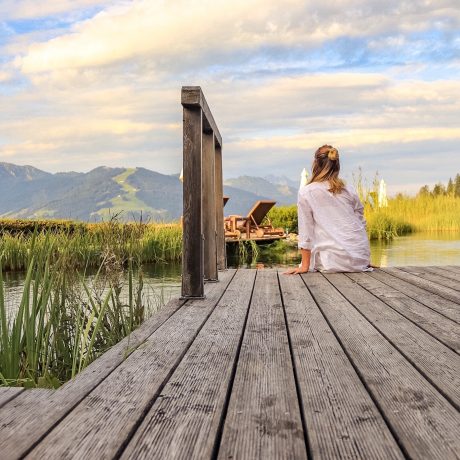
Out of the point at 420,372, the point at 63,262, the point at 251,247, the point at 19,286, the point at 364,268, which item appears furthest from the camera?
the point at 251,247

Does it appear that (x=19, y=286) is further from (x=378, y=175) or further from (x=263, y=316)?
(x=378, y=175)

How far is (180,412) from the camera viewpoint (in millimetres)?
1510

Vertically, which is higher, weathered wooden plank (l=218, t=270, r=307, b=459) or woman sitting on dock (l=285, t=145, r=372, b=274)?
woman sitting on dock (l=285, t=145, r=372, b=274)

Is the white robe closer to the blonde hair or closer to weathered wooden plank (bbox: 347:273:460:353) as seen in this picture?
the blonde hair

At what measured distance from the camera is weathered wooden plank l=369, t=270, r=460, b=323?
9.79ft

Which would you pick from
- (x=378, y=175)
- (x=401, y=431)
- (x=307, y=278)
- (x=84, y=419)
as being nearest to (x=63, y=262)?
(x=84, y=419)

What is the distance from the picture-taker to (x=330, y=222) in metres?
4.68

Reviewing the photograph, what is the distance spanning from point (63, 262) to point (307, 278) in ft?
7.45

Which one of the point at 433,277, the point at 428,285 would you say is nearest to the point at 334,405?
the point at 428,285

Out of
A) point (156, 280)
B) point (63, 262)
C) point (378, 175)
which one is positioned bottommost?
point (156, 280)

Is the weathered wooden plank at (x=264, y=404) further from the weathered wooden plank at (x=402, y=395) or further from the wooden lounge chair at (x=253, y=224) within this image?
the wooden lounge chair at (x=253, y=224)

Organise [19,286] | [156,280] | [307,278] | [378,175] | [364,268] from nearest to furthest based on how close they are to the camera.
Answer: [307,278] → [364,268] → [19,286] → [156,280] → [378,175]

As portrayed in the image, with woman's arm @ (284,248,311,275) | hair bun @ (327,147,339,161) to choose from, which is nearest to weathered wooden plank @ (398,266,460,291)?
woman's arm @ (284,248,311,275)

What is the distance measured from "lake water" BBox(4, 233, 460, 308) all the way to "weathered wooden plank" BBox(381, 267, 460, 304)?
213 cm
